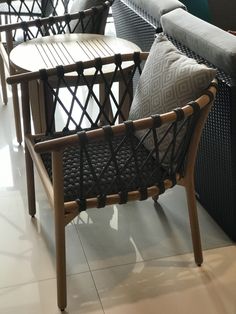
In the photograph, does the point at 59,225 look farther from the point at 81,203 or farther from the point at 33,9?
the point at 33,9

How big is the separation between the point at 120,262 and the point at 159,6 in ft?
3.64

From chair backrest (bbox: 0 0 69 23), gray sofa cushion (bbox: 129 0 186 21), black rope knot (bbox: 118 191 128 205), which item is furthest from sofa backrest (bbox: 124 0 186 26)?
black rope knot (bbox: 118 191 128 205)

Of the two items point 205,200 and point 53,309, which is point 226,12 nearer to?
point 205,200

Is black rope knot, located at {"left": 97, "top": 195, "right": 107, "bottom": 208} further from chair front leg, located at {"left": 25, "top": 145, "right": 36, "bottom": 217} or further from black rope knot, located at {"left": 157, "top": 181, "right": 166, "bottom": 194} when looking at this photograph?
chair front leg, located at {"left": 25, "top": 145, "right": 36, "bottom": 217}

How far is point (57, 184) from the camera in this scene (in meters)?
1.56

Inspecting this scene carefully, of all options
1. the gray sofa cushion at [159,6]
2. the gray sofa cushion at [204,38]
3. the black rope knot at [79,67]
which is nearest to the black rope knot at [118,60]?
the black rope knot at [79,67]

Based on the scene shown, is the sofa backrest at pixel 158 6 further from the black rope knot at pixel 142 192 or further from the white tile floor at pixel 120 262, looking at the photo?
the black rope knot at pixel 142 192

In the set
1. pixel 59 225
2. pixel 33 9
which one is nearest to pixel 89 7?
pixel 33 9

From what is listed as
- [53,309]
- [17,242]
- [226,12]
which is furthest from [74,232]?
[226,12]

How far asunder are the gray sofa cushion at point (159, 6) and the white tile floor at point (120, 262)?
2.57 feet

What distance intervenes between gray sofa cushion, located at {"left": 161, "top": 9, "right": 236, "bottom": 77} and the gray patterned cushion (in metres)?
0.09

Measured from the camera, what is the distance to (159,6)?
7.41 feet

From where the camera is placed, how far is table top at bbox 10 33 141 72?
2.17m

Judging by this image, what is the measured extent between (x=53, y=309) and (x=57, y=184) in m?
0.44
